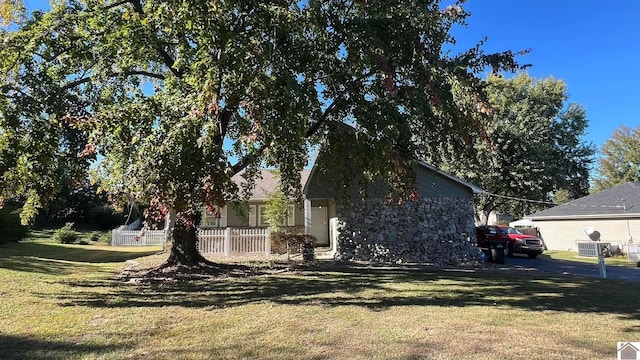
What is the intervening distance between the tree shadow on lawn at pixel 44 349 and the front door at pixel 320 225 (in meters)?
19.9

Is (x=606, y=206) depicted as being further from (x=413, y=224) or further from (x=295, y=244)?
(x=295, y=244)

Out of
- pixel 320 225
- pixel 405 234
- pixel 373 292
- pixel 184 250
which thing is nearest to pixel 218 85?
pixel 373 292

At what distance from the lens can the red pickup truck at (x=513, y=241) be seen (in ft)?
75.9

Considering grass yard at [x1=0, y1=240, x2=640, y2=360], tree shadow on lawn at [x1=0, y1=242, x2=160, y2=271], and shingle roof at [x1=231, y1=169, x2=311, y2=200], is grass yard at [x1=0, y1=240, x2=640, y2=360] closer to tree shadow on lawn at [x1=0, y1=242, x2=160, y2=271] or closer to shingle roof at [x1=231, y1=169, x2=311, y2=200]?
tree shadow on lawn at [x1=0, y1=242, x2=160, y2=271]

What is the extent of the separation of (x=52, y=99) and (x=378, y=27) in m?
7.85

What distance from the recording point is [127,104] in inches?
379

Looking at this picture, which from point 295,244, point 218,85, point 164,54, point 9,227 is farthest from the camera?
point 9,227

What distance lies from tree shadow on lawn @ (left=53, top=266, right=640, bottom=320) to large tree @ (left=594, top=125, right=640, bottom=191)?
40.7 metres

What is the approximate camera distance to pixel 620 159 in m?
46.7

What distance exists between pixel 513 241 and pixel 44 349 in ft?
75.7

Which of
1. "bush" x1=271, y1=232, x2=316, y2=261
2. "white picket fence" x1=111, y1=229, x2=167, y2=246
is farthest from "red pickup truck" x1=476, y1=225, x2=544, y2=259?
"white picket fence" x1=111, y1=229, x2=167, y2=246

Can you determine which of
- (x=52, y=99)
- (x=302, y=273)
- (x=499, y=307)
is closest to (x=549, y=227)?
(x=302, y=273)

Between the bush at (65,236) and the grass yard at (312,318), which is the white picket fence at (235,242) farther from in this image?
the bush at (65,236)

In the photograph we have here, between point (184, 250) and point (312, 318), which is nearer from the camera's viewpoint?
point (312, 318)
